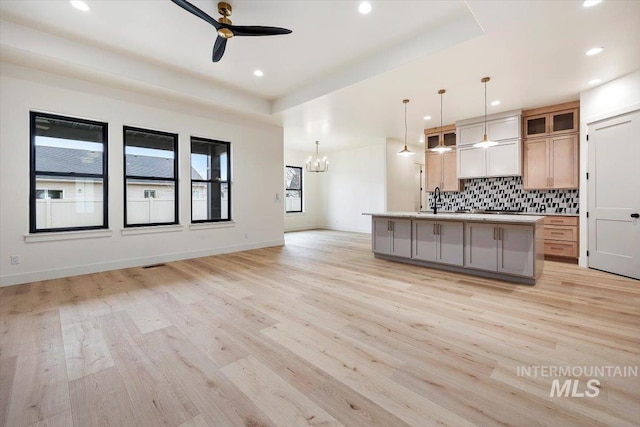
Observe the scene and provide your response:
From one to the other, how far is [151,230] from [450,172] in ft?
21.6

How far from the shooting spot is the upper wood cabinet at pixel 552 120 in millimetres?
5113

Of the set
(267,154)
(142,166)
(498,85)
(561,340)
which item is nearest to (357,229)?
(267,154)

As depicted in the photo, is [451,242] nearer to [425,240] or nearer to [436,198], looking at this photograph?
[425,240]

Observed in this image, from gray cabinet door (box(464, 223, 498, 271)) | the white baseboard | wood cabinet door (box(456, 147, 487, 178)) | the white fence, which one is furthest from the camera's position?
wood cabinet door (box(456, 147, 487, 178))

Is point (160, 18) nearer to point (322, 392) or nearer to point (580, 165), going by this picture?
point (322, 392)

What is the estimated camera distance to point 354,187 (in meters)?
9.69

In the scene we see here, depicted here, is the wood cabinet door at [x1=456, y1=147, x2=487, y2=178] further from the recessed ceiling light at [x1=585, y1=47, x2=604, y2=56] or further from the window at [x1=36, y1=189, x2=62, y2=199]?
the window at [x1=36, y1=189, x2=62, y2=199]

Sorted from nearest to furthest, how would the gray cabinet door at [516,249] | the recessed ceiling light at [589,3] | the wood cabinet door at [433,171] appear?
the recessed ceiling light at [589,3], the gray cabinet door at [516,249], the wood cabinet door at [433,171]

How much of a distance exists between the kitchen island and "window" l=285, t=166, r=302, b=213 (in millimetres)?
5406

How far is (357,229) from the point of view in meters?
9.62

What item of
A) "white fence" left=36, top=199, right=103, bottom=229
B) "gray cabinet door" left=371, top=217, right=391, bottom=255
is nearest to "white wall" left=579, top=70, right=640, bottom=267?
"gray cabinet door" left=371, top=217, right=391, bottom=255

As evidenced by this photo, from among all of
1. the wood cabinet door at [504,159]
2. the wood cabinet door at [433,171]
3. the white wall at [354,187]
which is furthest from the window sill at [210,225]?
the wood cabinet door at [504,159]

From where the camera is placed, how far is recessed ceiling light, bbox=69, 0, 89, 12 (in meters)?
2.93

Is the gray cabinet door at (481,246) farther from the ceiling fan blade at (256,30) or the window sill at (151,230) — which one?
the window sill at (151,230)
